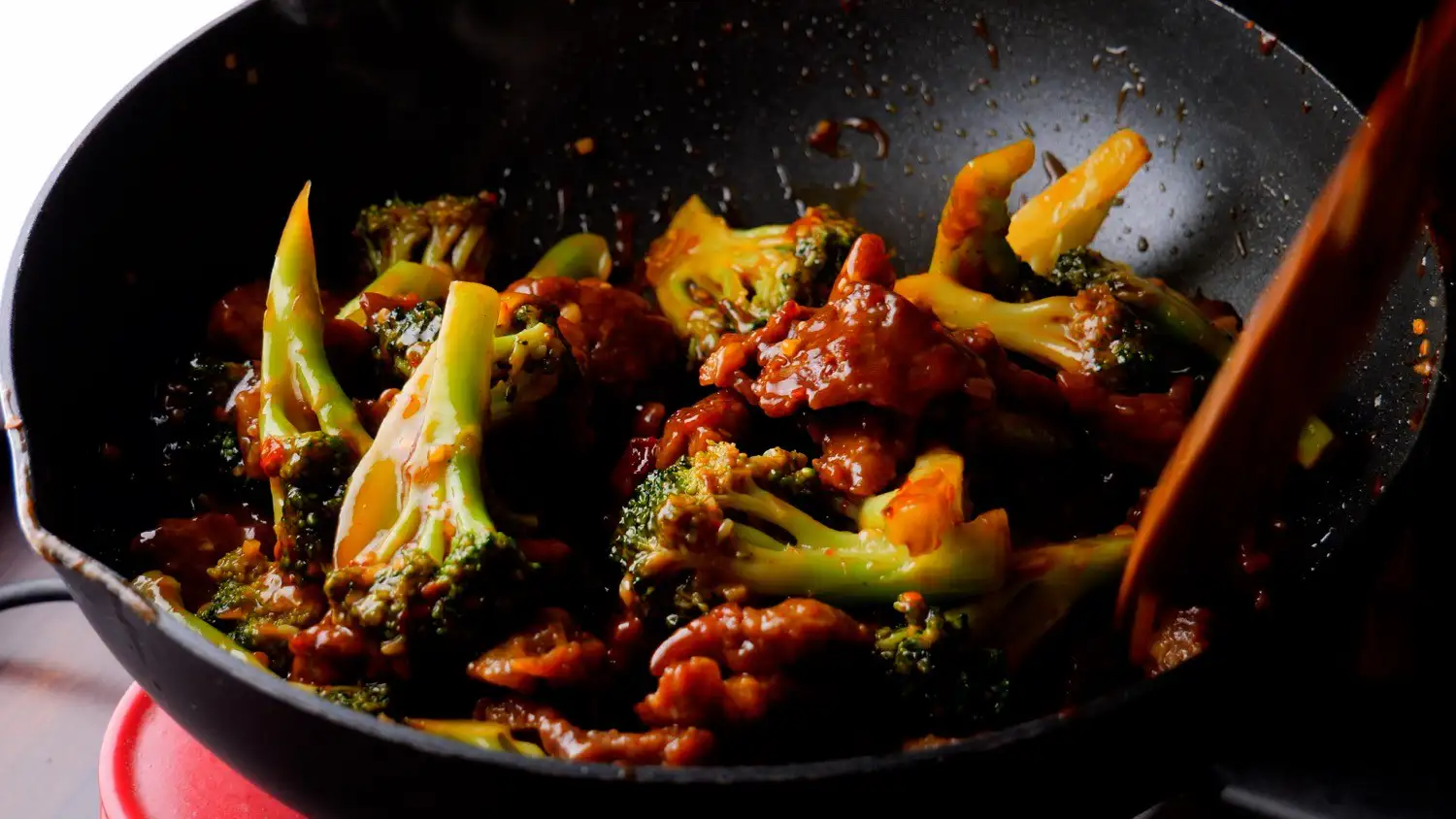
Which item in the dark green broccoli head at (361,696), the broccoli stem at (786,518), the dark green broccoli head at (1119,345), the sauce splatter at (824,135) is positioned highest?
the sauce splatter at (824,135)

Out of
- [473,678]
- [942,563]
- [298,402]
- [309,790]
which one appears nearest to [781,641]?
[942,563]

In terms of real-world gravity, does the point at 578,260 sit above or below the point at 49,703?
above

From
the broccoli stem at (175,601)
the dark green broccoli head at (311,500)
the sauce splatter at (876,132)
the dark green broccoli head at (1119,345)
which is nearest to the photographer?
the broccoli stem at (175,601)

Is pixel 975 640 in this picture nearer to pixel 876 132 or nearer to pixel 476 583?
pixel 476 583

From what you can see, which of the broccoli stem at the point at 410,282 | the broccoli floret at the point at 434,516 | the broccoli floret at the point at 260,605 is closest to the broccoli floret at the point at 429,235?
the broccoli stem at the point at 410,282

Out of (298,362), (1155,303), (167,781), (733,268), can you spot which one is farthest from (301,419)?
(1155,303)

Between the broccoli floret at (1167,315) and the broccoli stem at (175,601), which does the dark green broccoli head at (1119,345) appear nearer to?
the broccoli floret at (1167,315)

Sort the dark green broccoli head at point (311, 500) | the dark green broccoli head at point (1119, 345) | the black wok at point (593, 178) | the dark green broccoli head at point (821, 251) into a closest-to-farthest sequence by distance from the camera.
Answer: the black wok at point (593, 178), the dark green broccoli head at point (311, 500), the dark green broccoli head at point (1119, 345), the dark green broccoli head at point (821, 251)

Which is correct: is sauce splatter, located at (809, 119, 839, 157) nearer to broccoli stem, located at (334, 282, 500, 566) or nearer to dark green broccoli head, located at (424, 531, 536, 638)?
broccoli stem, located at (334, 282, 500, 566)
